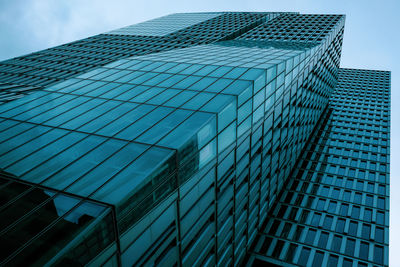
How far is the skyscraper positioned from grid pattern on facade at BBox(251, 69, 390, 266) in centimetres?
23

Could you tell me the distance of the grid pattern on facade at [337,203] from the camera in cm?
3250

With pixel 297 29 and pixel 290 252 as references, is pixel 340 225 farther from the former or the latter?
pixel 297 29

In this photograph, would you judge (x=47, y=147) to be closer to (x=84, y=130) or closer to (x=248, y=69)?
(x=84, y=130)

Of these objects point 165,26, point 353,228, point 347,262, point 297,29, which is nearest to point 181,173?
point 347,262

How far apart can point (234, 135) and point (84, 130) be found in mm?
10974

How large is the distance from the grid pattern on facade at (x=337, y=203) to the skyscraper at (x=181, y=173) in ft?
0.74

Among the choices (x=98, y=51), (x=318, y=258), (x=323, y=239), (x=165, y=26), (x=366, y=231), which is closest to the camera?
(x=318, y=258)

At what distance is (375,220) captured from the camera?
37.9m

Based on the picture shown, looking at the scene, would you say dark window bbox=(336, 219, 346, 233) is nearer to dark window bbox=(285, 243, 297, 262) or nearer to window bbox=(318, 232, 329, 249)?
window bbox=(318, 232, 329, 249)

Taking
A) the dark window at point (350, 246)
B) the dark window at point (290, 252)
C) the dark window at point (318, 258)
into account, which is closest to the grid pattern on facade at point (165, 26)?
the dark window at point (290, 252)

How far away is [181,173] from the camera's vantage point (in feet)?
52.1

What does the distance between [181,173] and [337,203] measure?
34435mm

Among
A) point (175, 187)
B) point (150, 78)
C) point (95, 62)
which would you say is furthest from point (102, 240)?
point (95, 62)

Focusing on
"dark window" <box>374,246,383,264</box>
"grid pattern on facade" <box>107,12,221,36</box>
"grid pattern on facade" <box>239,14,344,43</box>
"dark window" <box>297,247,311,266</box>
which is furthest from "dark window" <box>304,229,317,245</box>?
"grid pattern on facade" <box>107,12,221,36</box>
